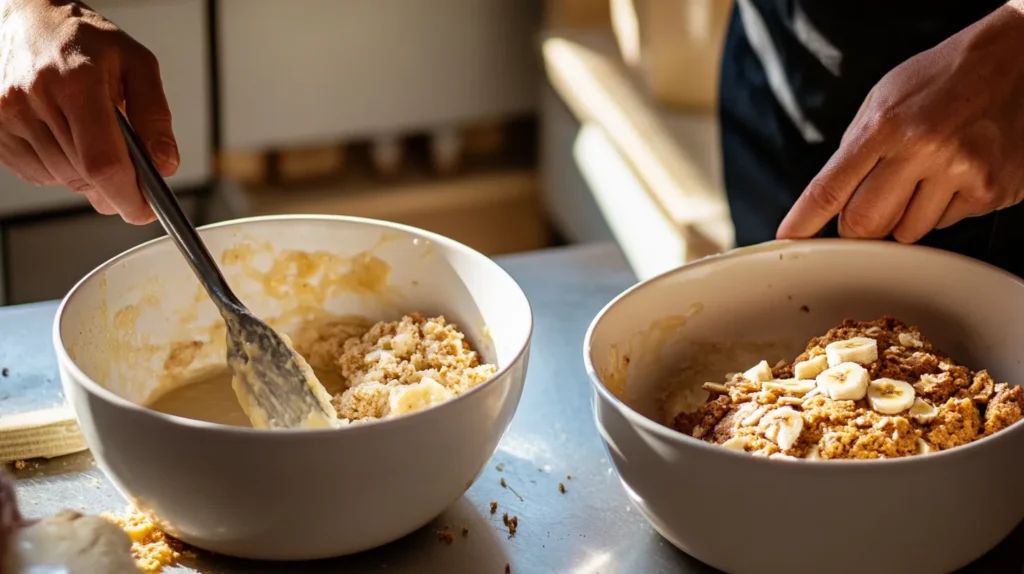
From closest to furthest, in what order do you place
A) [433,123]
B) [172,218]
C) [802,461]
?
1. [802,461]
2. [172,218]
3. [433,123]

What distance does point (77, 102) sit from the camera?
0.99 meters

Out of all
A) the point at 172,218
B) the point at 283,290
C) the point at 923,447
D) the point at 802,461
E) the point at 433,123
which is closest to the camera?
the point at 802,461

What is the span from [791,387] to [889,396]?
8 cm

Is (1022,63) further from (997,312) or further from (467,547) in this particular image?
(467,547)

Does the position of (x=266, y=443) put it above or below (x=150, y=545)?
above

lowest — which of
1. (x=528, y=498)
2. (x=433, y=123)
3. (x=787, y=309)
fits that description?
(x=433, y=123)

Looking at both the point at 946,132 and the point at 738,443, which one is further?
the point at 946,132

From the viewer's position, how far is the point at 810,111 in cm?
146

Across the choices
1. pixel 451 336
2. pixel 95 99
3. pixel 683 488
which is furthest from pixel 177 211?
pixel 683 488

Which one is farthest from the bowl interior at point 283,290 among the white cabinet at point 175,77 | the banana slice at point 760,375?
the white cabinet at point 175,77

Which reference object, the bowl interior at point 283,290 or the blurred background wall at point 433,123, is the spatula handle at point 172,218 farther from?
the blurred background wall at point 433,123

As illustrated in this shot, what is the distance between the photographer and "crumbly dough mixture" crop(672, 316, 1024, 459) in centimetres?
91

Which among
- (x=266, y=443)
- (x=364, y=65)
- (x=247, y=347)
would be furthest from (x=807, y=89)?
(x=364, y=65)

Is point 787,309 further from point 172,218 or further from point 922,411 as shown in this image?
point 172,218
